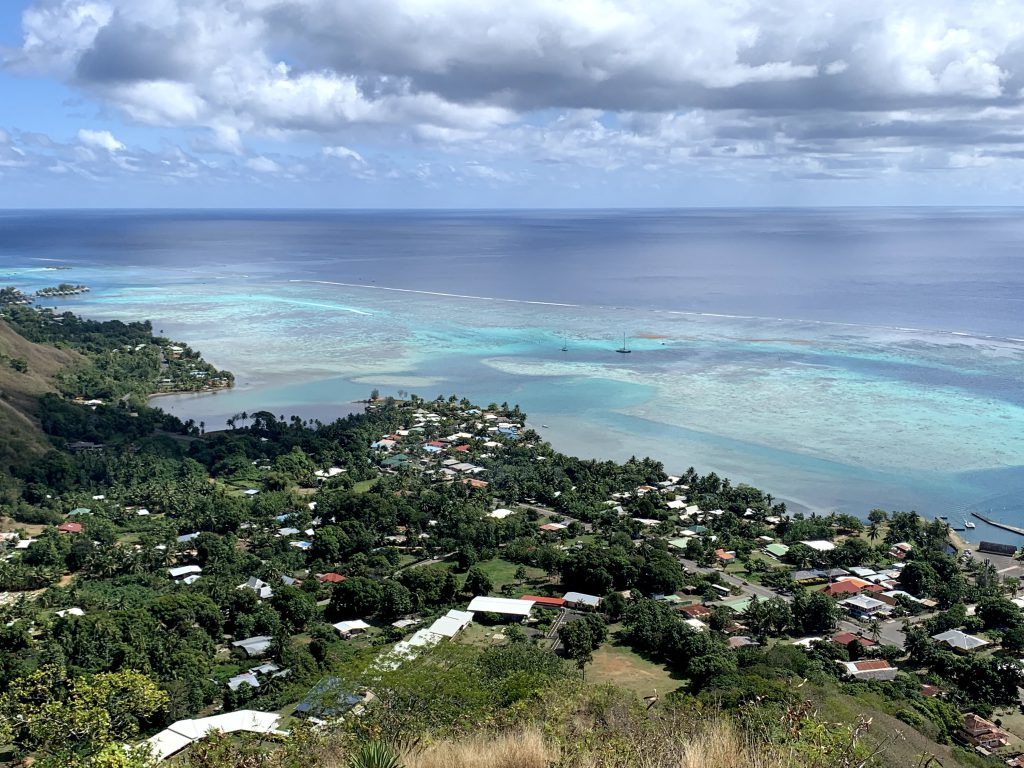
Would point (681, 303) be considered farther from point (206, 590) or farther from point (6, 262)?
point (6, 262)

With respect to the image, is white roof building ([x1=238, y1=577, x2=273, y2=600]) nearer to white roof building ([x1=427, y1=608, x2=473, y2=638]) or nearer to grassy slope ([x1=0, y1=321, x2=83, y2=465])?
white roof building ([x1=427, y1=608, x2=473, y2=638])

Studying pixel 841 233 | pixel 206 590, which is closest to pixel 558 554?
pixel 206 590

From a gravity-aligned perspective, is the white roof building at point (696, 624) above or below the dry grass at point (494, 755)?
below

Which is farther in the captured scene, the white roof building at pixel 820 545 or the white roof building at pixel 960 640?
the white roof building at pixel 820 545

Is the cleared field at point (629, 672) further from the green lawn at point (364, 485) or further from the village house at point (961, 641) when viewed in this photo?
the green lawn at point (364, 485)

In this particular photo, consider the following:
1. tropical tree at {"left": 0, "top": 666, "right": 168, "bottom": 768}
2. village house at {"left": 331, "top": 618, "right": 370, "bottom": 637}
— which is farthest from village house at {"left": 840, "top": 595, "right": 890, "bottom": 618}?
tropical tree at {"left": 0, "top": 666, "right": 168, "bottom": 768}

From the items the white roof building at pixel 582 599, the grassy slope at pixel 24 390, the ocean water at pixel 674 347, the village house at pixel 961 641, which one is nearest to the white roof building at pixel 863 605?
the village house at pixel 961 641
